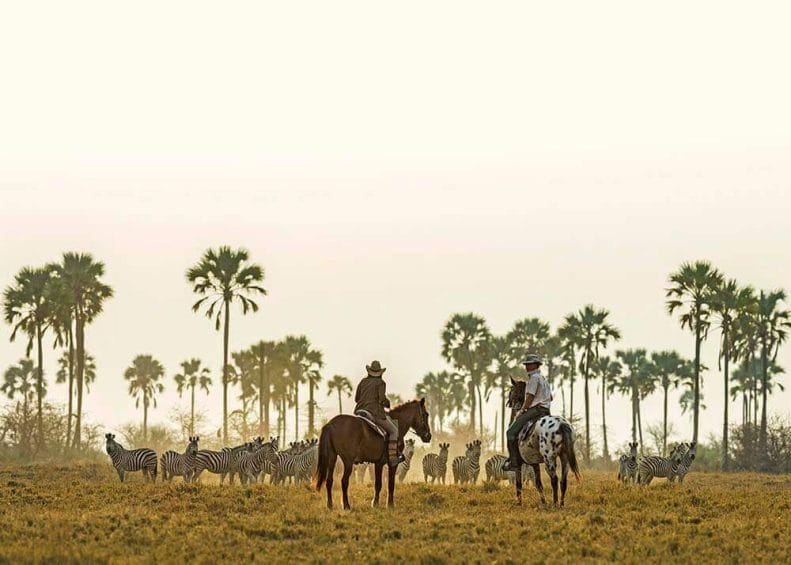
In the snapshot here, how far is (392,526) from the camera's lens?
67.3ft

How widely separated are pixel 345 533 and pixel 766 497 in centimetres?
1309

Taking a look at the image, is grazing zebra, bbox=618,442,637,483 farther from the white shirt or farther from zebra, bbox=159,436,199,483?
zebra, bbox=159,436,199,483

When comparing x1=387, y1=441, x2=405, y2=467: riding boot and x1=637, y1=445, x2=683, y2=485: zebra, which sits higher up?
x1=387, y1=441, x2=405, y2=467: riding boot

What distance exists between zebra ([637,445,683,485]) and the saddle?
587 inches

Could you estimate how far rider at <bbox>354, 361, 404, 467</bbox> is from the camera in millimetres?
24859

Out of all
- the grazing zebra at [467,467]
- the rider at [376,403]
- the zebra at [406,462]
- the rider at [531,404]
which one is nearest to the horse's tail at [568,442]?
the rider at [531,404]

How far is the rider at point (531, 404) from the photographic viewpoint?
80.8ft

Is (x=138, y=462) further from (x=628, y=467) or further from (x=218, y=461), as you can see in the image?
(x=628, y=467)

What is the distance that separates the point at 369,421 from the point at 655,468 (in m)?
16.5

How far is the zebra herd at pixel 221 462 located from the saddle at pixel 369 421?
11042 mm

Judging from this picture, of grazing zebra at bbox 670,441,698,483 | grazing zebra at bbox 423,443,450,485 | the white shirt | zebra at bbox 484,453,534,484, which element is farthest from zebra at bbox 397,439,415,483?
the white shirt

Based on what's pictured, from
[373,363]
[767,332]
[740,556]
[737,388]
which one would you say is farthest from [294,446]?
[737,388]

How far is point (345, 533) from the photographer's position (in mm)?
19562

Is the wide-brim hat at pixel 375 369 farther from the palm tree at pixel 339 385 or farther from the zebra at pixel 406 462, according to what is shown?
the palm tree at pixel 339 385
